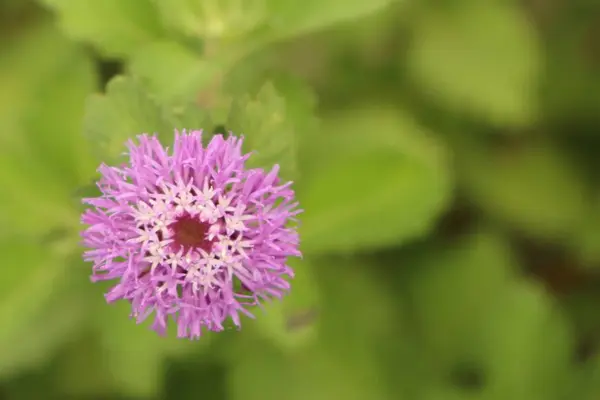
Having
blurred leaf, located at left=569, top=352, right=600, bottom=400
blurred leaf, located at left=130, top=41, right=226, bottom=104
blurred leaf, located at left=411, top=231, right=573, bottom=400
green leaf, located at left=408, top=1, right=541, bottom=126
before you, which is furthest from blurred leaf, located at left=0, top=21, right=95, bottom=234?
blurred leaf, located at left=569, top=352, right=600, bottom=400

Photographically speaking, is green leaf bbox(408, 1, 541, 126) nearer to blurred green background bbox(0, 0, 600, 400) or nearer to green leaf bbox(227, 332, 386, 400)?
blurred green background bbox(0, 0, 600, 400)

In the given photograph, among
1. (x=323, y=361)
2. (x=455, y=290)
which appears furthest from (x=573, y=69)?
(x=323, y=361)

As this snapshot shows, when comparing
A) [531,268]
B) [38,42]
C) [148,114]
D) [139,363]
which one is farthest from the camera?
[531,268]

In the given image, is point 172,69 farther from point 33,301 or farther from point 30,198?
point 33,301

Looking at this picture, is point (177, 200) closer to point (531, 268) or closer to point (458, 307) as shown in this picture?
point (458, 307)

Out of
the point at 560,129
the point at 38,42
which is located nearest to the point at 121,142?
the point at 38,42

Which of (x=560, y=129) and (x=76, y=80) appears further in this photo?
(x=560, y=129)
